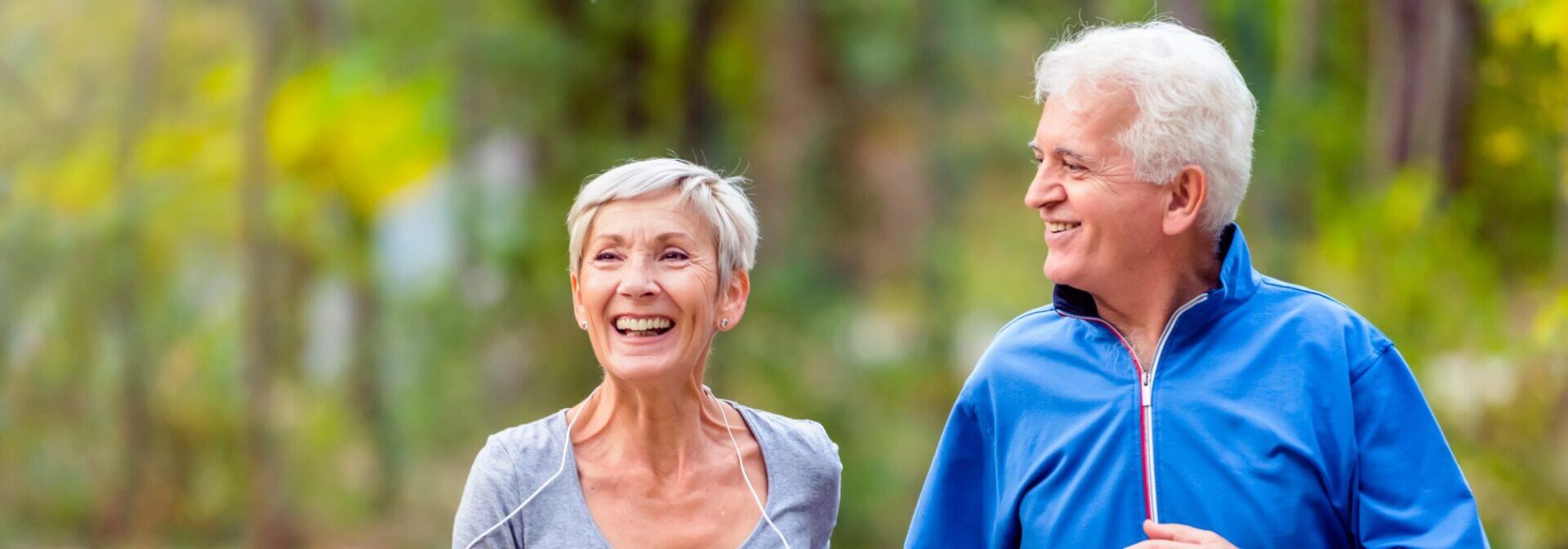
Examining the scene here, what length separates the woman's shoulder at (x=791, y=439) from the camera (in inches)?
73.5

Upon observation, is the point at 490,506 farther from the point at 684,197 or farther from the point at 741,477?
the point at 684,197

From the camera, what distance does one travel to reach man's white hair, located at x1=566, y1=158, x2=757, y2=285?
1759 millimetres

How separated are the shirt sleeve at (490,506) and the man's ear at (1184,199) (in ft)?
2.62

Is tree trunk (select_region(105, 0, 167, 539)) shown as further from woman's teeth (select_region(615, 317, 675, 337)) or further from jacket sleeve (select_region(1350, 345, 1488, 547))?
jacket sleeve (select_region(1350, 345, 1488, 547))

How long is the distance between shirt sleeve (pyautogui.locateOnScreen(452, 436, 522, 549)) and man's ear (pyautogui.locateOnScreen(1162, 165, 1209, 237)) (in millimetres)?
→ 799

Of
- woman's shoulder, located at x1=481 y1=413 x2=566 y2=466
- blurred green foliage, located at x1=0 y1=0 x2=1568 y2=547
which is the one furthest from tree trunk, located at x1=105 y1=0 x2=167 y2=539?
woman's shoulder, located at x1=481 y1=413 x2=566 y2=466

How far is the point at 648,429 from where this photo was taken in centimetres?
179

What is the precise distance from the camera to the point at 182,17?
686 cm

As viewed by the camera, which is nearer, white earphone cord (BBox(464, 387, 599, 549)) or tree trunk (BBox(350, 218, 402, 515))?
white earphone cord (BBox(464, 387, 599, 549))

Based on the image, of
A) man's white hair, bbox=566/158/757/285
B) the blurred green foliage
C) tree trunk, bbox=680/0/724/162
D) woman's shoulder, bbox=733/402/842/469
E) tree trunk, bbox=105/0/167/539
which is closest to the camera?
man's white hair, bbox=566/158/757/285

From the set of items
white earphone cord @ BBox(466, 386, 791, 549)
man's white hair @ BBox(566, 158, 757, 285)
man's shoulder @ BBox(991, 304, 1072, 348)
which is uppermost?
man's white hair @ BBox(566, 158, 757, 285)

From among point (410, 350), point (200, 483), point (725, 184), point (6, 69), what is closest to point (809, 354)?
point (410, 350)

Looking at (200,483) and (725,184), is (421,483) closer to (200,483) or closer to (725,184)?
(200,483)

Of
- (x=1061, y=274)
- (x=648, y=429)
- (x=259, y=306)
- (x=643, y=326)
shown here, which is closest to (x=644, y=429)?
(x=648, y=429)
